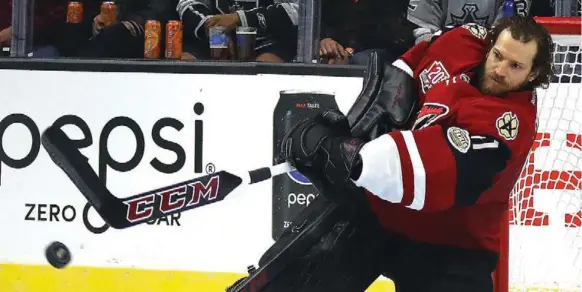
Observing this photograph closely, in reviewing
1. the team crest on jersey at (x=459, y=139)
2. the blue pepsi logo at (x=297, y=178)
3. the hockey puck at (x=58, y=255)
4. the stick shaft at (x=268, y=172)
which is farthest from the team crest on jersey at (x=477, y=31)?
the hockey puck at (x=58, y=255)

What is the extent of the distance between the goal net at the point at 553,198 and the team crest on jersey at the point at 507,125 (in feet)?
2.35

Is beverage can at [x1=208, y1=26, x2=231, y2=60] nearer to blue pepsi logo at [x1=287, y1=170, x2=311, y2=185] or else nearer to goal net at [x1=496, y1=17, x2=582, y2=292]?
blue pepsi logo at [x1=287, y1=170, x2=311, y2=185]

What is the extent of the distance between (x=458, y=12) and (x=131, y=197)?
1.22 metres

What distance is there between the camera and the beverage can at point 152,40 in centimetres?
302

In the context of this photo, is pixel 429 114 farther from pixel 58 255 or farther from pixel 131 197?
pixel 58 255

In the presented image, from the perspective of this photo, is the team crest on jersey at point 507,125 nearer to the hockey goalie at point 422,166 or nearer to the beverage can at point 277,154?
the hockey goalie at point 422,166

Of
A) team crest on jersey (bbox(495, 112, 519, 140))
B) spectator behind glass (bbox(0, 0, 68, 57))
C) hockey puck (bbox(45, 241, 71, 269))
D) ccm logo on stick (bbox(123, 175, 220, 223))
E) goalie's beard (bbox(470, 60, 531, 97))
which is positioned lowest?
hockey puck (bbox(45, 241, 71, 269))

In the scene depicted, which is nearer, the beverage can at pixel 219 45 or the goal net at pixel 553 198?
the goal net at pixel 553 198

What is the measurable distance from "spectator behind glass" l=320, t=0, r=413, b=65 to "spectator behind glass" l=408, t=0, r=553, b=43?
0.14ft

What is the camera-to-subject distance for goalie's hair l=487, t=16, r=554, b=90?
66.2 inches

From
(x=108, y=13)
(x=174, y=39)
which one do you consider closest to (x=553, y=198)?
(x=174, y=39)

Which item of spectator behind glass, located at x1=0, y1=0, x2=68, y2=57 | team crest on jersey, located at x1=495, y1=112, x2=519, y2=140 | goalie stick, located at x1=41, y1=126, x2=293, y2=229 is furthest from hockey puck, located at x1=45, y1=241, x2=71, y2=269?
team crest on jersey, located at x1=495, y1=112, x2=519, y2=140

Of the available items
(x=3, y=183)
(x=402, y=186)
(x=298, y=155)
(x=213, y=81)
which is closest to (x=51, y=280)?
(x=3, y=183)

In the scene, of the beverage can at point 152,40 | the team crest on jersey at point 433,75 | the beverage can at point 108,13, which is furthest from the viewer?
the beverage can at point 108,13
